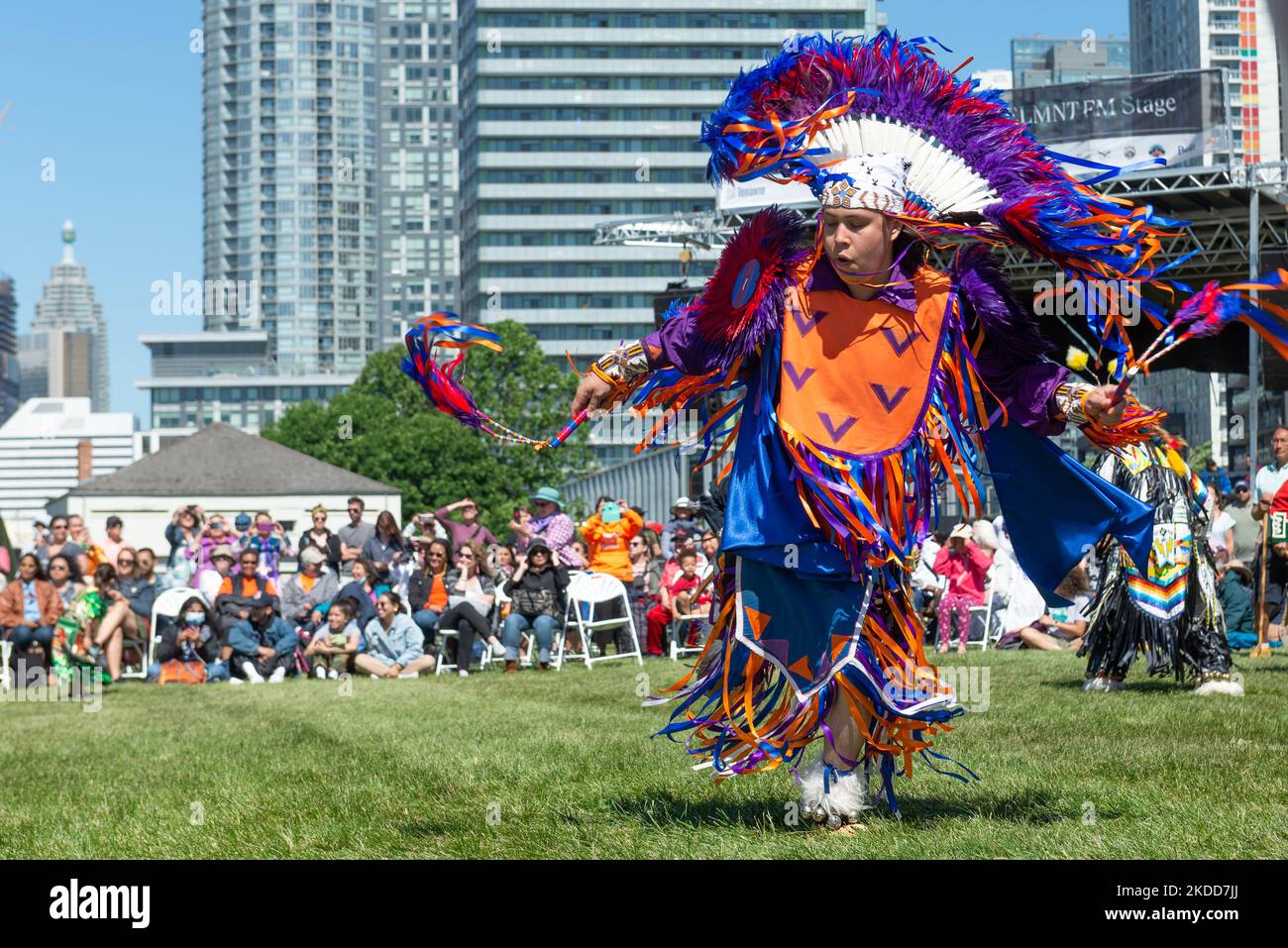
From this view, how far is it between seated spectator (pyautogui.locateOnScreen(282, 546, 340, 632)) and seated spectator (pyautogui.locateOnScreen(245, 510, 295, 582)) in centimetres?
33

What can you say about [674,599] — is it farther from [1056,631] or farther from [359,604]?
[1056,631]

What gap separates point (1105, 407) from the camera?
523cm

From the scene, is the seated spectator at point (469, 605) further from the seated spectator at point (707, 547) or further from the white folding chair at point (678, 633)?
the seated spectator at point (707, 547)

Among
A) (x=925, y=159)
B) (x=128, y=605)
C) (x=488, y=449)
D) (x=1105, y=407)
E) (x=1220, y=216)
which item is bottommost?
(x=128, y=605)

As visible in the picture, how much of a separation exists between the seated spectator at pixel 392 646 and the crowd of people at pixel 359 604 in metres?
0.01

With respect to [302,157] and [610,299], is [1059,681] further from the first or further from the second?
[302,157]

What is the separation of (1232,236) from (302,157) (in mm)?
175704

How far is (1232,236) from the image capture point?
23.6 meters

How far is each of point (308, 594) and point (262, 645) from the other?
781mm

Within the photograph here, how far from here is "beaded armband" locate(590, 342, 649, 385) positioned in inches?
221

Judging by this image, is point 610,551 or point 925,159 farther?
point 610,551

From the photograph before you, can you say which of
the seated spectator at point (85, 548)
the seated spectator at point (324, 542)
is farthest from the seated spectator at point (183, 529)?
the seated spectator at point (324, 542)

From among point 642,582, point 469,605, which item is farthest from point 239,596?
point 642,582

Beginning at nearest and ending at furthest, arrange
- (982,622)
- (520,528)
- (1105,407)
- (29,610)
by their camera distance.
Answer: (1105,407), (29,610), (982,622), (520,528)
